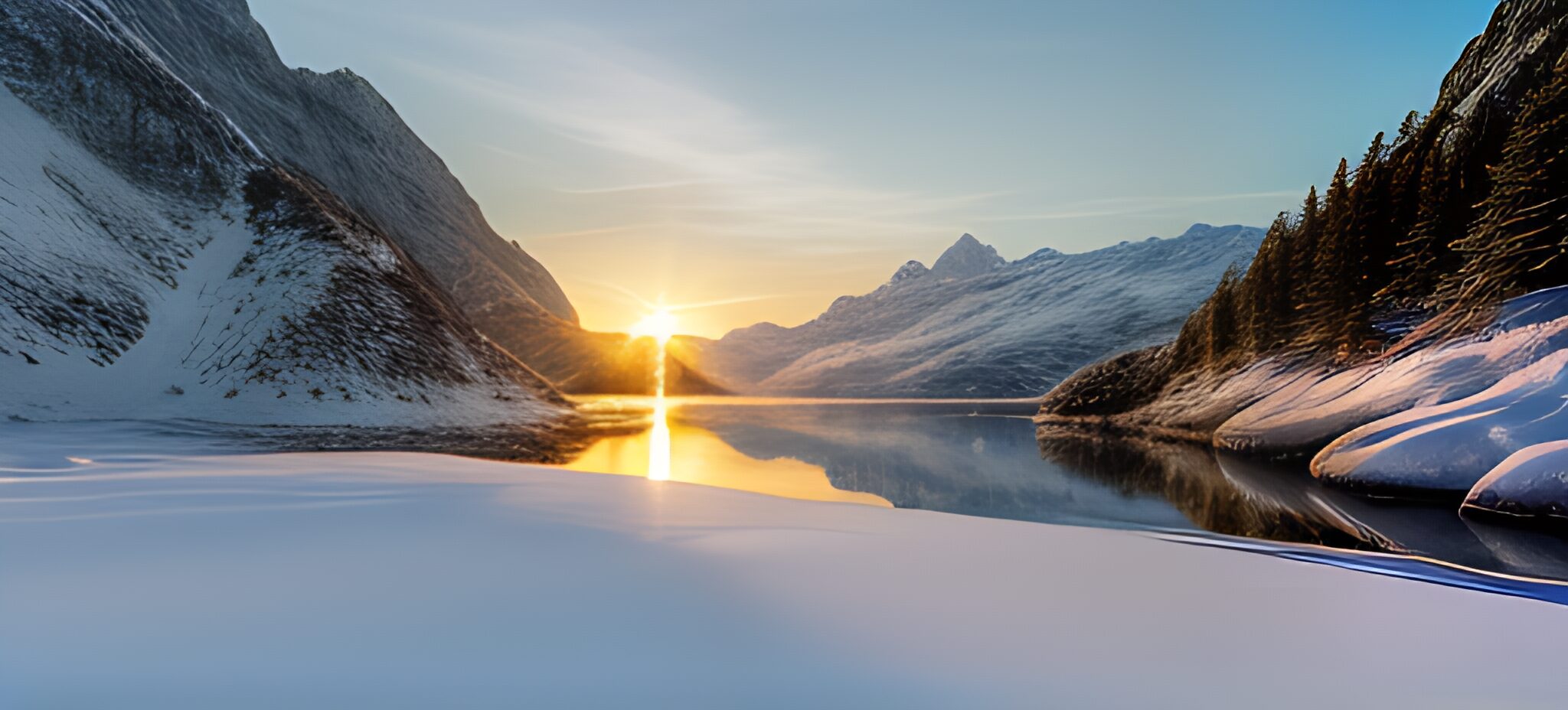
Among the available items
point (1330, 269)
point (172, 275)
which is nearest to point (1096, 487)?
point (1330, 269)

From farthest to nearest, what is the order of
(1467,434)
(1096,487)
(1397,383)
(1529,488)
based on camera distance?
(1397,383) < (1096,487) < (1467,434) < (1529,488)

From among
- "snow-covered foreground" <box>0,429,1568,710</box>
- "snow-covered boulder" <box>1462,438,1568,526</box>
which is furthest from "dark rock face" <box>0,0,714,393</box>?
"snow-covered boulder" <box>1462,438,1568,526</box>

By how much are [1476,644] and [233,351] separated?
34363 millimetres

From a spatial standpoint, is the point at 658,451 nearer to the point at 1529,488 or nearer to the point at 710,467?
the point at 710,467

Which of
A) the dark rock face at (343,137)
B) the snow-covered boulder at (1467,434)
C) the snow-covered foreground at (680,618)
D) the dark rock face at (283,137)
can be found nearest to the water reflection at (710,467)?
the snow-covered foreground at (680,618)

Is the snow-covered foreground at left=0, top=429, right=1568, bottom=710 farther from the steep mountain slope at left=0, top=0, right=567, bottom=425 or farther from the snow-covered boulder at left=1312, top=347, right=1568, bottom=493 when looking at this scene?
the steep mountain slope at left=0, top=0, right=567, bottom=425

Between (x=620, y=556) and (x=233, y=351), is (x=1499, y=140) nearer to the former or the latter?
(x=620, y=556)

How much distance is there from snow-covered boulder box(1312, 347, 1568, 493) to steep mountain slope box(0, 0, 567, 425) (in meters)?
31.0

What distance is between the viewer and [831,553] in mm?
4855

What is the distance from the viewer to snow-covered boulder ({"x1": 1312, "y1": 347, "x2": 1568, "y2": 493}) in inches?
441

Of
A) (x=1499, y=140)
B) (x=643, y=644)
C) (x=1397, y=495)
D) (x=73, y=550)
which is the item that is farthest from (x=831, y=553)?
(x=1499, y=140)

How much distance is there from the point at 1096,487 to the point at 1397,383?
7.61 m

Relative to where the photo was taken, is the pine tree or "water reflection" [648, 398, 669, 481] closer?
"water reflection" [648, 398, 669, 481]

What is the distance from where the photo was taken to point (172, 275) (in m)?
29.4
